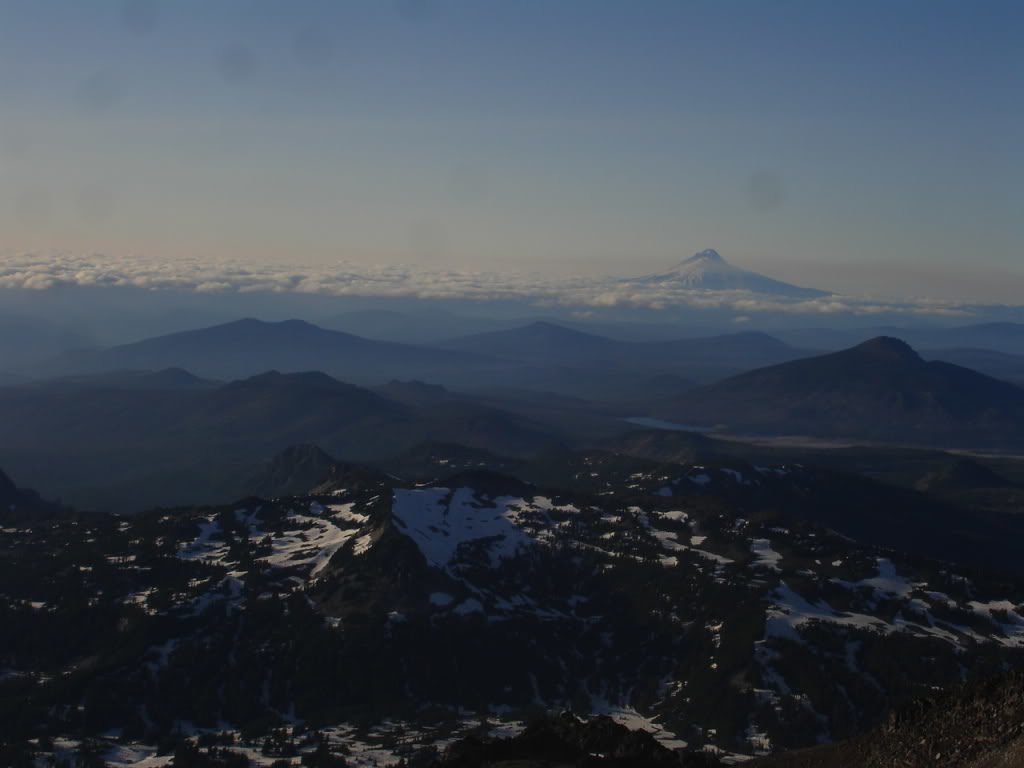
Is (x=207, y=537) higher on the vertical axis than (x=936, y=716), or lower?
lower

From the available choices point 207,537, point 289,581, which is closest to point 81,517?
point 207,537

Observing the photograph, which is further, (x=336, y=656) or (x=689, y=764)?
(x=336, y=656)

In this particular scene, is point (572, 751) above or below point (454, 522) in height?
above

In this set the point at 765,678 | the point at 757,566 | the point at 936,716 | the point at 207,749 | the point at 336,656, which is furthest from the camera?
the point at 757,566

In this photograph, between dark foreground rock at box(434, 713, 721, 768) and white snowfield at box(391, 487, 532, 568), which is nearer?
dark foreground rock at box(434, 713, 721, 768)

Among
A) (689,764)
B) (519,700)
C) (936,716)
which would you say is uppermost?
(936,716)

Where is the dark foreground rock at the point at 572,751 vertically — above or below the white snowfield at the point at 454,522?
above

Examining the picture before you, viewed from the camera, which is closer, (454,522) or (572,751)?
(572,751)

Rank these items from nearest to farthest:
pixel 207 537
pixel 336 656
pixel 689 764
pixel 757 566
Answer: pixel 689 764
pixel 336 656
pixel 757 566
pixel 207 537

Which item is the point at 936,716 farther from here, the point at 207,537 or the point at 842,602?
the point at 207,537

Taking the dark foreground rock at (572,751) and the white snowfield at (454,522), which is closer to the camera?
the dark foreground rock at (572,751)

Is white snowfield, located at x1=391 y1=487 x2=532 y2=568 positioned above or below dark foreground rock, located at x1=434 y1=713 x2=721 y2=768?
below
